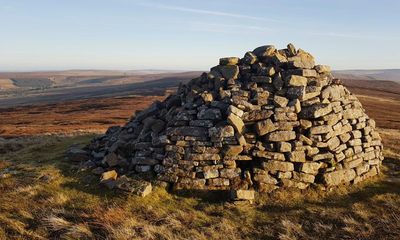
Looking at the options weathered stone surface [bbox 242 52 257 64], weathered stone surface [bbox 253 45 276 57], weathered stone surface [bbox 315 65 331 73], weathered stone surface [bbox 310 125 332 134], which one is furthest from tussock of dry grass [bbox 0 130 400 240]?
weathered stone surface [bbox 253 45 276 57]

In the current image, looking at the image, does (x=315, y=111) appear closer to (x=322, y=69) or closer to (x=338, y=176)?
(x=338, y=176)

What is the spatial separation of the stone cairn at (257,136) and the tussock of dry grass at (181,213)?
604 mm

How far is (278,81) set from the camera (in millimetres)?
13922

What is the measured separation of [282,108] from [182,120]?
371 centimetres

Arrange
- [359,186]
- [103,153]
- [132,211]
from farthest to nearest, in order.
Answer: [103,153]
[359,186]
[132,211]

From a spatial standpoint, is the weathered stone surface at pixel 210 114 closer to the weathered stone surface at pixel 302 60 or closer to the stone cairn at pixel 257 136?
the stone cairn at pixel 257 136

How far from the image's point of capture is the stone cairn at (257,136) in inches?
499

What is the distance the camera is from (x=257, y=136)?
517 inches

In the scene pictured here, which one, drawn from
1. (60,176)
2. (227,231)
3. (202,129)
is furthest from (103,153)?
(227,231)

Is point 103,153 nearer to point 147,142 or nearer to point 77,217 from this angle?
point 147,142

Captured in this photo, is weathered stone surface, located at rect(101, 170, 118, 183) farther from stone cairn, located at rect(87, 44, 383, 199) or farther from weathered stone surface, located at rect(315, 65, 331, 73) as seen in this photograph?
weathered stone surface, located at rect(315, 65, 331, 73)

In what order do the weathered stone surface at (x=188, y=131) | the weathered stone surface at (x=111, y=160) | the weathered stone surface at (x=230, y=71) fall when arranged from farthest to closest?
the weathered stone surface at (x=230, y=71)
the weathered stone surface at (x=111, y=160)
the weathered stone surface at (x=188, y=131)

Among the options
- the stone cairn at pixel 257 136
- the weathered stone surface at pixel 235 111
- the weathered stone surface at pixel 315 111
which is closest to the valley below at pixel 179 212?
the stone cairn at pixel 257 136

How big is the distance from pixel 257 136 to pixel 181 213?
13.2 ft
